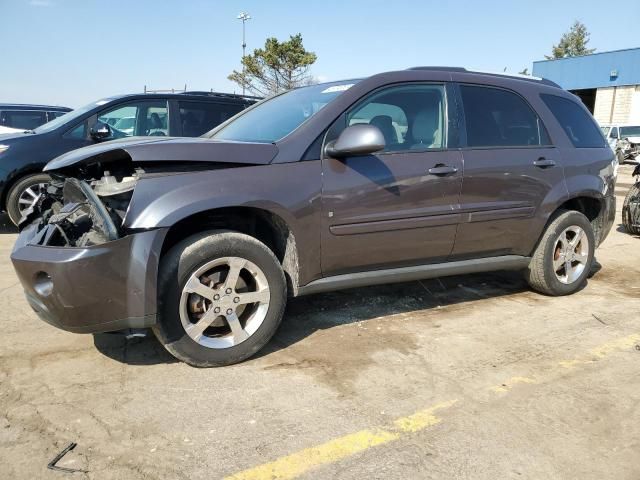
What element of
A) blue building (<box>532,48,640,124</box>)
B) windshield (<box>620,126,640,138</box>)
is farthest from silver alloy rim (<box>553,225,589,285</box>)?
blue building (<box>532,48,640,124</box>)

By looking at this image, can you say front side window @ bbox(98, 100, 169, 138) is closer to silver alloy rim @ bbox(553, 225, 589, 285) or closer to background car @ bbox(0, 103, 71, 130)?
background car @ bbox(0, 103, 71, 130)

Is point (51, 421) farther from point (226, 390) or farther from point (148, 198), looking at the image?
point (148, 198)

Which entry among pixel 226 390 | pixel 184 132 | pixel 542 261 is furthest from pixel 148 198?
pixel 184 132

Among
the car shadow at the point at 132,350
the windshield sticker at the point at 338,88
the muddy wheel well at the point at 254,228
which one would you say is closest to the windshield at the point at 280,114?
the windshield sticker at the point at 338,88

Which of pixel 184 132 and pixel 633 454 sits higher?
pixel 184 132

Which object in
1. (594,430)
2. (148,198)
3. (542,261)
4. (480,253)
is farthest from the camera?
(542,261)

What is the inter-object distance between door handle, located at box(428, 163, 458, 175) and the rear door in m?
0.14

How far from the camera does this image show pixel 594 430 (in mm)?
2650

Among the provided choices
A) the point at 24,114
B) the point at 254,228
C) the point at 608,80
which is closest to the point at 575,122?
the point at 254,228

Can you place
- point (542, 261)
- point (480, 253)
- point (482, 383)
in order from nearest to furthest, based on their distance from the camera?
point (482, 383), point (480, 253), point (542, 261)

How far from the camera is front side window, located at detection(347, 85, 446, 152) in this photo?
3703 millimetres

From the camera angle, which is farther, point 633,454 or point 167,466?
point 633,454

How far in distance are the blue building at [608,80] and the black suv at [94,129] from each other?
32335mm

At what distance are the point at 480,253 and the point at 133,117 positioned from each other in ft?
16.5
